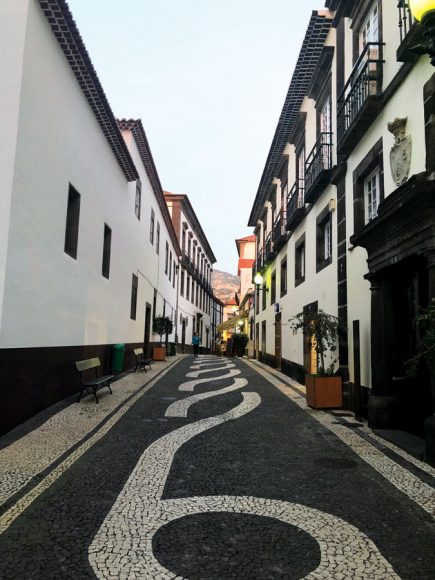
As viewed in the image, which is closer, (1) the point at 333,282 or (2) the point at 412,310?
(2) the point at 412,310

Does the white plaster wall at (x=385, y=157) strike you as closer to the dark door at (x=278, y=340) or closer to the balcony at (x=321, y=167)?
the balcony at (x=321, y=167)

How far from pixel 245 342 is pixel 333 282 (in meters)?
18.0

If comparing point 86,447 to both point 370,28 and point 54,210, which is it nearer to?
point 54,210

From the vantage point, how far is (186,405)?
7.66 m

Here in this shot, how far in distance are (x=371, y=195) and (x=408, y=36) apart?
2.87 metres

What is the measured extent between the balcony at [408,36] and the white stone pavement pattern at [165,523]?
16.8 feet

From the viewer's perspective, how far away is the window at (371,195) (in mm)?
7523

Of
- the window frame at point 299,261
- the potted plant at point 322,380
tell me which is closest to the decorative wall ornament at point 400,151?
the potted plant at point 322,380

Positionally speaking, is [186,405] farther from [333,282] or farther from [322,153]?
[322,153]

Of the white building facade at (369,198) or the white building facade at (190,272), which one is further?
the white building facade at (190,272)

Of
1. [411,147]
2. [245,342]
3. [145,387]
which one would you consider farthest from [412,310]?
[245,342]

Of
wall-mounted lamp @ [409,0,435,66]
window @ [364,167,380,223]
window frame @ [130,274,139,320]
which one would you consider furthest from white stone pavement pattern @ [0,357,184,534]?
window frame @ [130,274,139,320]

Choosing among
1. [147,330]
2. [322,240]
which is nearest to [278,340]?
[147,330]

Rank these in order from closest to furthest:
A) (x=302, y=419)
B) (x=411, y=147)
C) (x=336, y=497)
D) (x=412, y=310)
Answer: (x=336, y=497) → (x=411, y=147) → (x=412, y=310) → (x=302, y=419)
